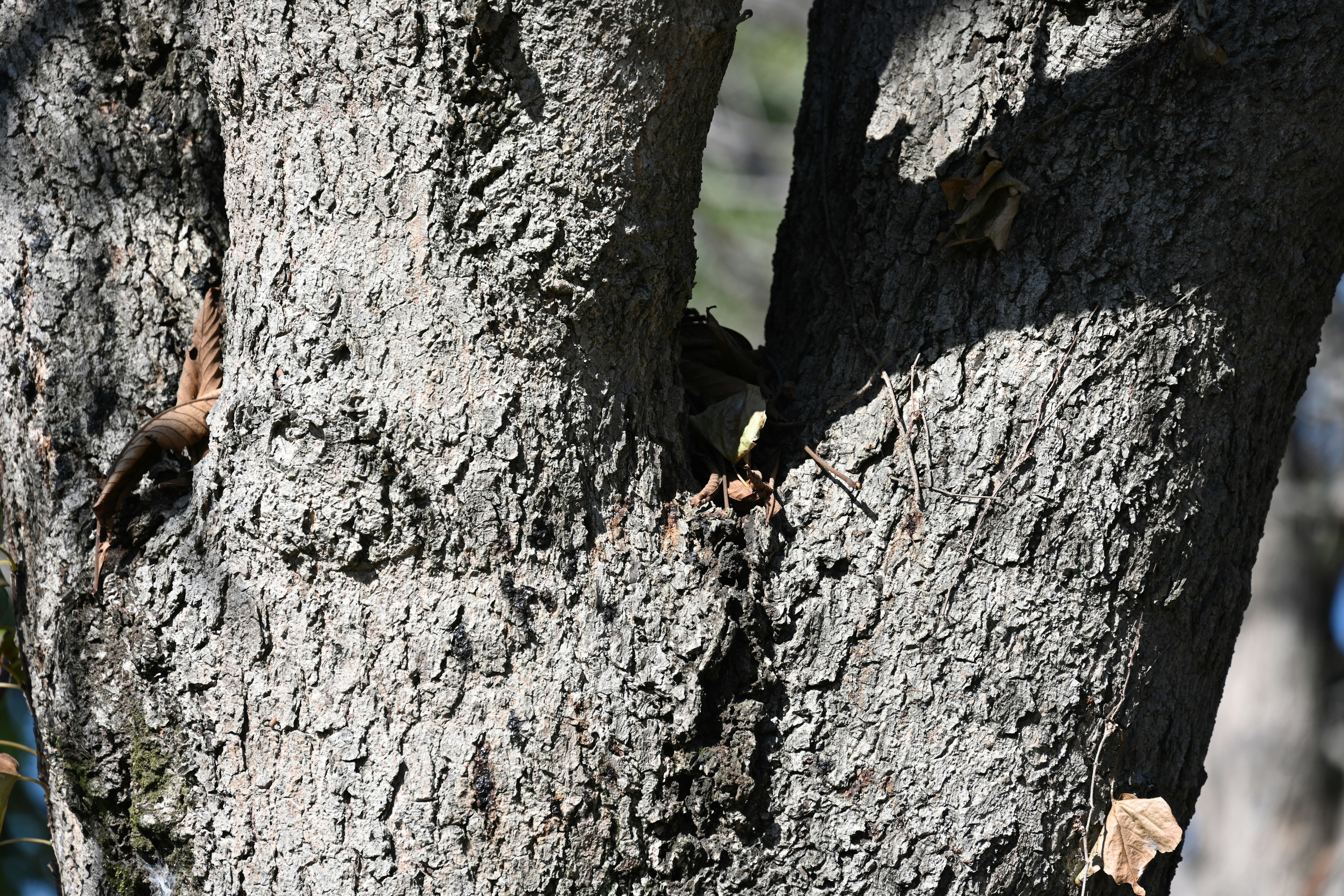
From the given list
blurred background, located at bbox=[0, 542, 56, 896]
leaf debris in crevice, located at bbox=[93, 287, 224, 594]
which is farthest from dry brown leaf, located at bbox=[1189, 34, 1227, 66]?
blurred background, located at bbox=[0, 542, 56, 896]

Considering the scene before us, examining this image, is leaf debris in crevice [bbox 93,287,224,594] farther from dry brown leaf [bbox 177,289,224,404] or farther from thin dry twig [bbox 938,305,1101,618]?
thin dry twig [bbox 938,305,1101,618]

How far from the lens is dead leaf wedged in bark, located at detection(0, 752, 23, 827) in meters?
1.66

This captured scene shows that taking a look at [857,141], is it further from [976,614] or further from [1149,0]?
[976,614]

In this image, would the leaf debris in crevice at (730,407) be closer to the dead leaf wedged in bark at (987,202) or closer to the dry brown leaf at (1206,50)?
the dead leaf wedged in bark at (987,202)

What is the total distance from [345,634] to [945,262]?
101 centimetres

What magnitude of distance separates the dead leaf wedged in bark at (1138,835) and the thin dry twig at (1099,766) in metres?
0.01

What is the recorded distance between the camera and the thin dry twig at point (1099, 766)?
1346 mm

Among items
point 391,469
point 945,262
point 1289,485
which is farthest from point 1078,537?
point 1289,485

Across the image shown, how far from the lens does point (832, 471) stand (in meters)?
1.47

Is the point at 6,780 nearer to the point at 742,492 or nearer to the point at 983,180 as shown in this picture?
the point at 742,492

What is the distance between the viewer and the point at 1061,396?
4.57 feet

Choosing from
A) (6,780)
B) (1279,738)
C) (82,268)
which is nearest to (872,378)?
(82,268)

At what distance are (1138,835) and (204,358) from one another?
59.4 inches

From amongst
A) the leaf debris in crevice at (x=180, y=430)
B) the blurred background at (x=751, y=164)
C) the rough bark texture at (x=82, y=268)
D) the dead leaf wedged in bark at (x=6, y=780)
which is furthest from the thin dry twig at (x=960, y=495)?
the blurred background at (x=751, y=164)
